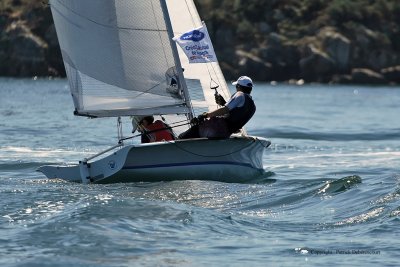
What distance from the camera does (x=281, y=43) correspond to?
90.8 m

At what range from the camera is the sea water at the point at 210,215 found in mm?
13062

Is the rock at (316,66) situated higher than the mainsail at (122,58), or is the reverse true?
the rock at (316,66)

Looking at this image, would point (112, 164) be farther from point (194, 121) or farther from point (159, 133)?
point (194, 121)

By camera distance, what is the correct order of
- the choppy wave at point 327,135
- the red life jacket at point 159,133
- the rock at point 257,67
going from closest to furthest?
1. the red life jacket at point 159,133
2. the choppy wave at point 327,135
3. the rock at point 257,67

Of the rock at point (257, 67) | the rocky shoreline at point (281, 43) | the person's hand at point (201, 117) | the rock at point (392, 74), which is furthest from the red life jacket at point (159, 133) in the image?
the rock at point (392, 74)

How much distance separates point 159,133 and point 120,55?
1.59 meters

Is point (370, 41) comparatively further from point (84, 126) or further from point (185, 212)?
point (185, 212)

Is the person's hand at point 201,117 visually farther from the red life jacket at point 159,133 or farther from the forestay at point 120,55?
the red life jacket at point 159,133

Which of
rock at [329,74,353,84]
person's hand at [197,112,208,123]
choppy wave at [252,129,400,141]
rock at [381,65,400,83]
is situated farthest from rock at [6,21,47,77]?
person's hand at [197,112,208,123]

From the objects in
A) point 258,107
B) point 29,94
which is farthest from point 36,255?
point 29,94

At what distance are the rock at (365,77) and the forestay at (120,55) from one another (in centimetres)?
6830

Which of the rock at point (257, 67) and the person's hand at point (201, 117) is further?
the rock at point (257, 67)

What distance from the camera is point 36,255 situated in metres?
12.9

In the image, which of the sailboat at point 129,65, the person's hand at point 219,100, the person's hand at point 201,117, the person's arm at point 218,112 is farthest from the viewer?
the person's hand at point 219,100
